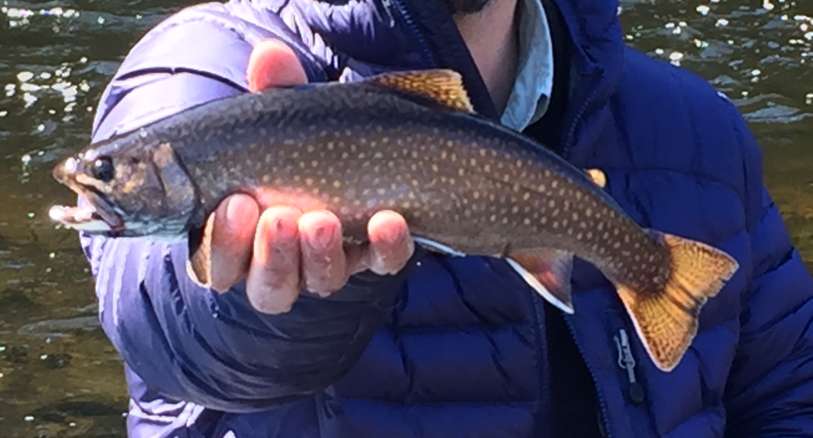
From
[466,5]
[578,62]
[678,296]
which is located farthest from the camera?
[578,62]

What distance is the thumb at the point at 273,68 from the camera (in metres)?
2.28

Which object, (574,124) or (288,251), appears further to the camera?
(574,124)

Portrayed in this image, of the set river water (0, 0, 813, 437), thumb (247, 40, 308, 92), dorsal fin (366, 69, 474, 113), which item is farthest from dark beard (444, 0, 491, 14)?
river water (0, 0, 813, 437)

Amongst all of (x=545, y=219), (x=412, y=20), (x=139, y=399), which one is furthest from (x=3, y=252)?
(x=545, y=219)

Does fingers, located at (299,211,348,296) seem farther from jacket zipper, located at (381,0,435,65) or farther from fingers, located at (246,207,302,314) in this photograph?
jacket zipper, located at (381,0,435,65)

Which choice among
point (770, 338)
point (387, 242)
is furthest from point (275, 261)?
point (770, 338)

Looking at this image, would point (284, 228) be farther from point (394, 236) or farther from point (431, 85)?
point (431, 85)

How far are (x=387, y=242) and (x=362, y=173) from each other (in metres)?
0.12

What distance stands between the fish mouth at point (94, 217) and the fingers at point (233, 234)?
0.48ft

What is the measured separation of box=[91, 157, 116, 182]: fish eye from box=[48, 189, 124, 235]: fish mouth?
0.02 m

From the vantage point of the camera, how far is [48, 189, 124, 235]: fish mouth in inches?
86.6

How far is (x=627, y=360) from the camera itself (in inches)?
125

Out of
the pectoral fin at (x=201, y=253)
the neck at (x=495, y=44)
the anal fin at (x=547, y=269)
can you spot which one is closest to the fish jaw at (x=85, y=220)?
the pectoral fin at (x=201, y=253)

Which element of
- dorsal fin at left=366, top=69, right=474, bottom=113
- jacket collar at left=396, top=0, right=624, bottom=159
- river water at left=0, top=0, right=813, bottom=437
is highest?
dorsal fin at left=366, top=69, right=474, bottom=113
